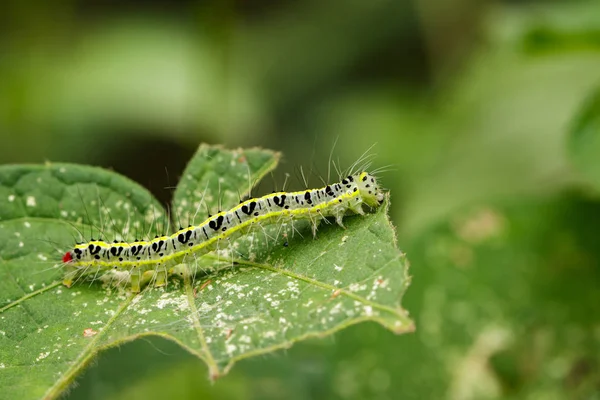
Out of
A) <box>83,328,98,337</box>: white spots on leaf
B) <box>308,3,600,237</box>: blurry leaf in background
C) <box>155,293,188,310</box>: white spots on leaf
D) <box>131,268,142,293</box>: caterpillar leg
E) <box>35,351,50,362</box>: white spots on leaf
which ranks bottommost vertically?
<box>308,3,600,237</box>: blurry leaf in background

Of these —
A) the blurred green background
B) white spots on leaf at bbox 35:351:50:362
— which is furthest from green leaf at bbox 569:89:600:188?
white spots on leaf at bbox 35:351:50:362

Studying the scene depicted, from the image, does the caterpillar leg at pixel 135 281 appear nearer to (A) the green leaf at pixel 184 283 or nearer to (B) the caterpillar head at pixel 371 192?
(A) the green leaf at pixel 184 283

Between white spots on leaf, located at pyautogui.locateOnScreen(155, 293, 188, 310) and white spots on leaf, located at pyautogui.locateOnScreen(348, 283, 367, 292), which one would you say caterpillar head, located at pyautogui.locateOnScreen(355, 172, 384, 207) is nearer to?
white spots on leaf, located at pyautogui.locateOnScreen(348, 283, 367, 292)

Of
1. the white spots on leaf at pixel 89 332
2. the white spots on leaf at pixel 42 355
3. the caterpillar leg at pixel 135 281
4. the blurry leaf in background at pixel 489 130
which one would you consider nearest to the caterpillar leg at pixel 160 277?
the caterpillar leg at pixel 135 281

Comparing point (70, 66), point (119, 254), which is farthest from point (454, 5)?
point (119, 254)

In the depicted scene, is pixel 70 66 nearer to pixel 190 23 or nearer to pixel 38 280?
pixel 190 23

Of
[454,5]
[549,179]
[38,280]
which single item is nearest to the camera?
[38,280]
